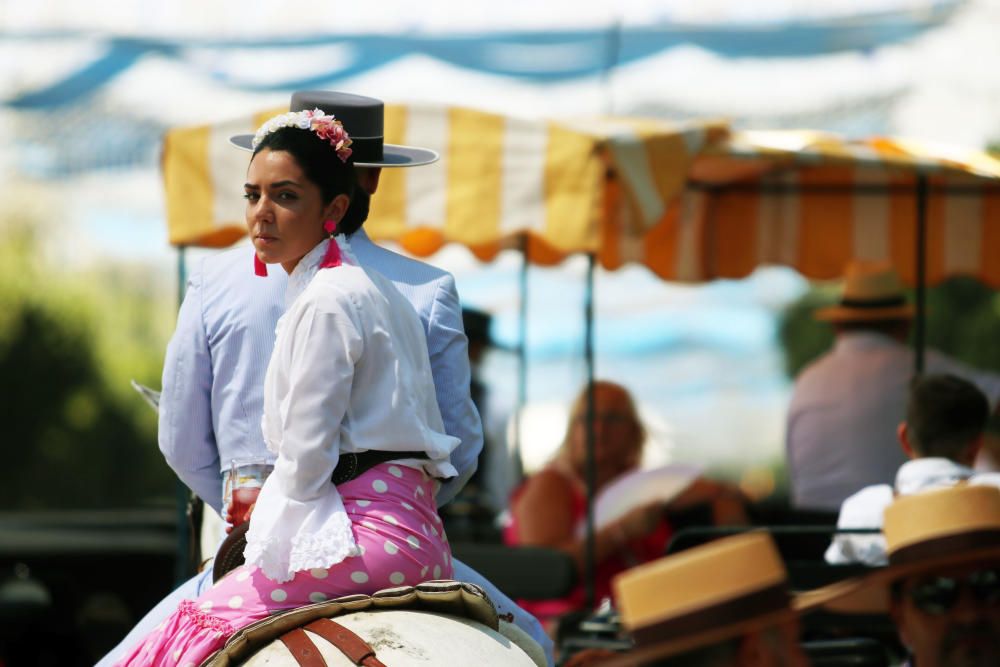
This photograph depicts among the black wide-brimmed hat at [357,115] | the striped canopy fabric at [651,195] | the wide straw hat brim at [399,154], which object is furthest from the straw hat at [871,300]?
the black wide-brimmed hat at [357,115]

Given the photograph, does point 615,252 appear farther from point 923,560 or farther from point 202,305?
point 923,560

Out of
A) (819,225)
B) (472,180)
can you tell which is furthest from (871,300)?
(472,180)

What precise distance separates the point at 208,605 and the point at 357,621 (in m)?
0.33

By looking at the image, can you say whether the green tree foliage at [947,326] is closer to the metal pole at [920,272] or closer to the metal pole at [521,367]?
the metal pole at [521,367]

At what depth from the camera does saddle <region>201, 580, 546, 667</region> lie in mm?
3031

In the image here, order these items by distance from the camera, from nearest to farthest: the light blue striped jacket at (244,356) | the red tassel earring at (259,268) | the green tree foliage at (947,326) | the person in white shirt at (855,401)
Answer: the red tassel earring at (259,268) < the light blue striped jacket at (244,356) < the person in white shirt at (855,401) < the green tree foliage at (947,326)

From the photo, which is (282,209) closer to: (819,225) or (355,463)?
(355,463)

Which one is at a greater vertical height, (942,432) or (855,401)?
(942,432)

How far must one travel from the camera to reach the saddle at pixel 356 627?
303 cm

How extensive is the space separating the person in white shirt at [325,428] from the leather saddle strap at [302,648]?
119mm

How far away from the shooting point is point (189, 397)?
3.79 m

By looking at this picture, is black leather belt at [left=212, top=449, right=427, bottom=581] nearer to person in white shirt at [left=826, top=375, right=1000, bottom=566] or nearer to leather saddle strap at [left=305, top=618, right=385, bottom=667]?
leather saddle strap at [left=305, top=618, right=385, bottom=667]

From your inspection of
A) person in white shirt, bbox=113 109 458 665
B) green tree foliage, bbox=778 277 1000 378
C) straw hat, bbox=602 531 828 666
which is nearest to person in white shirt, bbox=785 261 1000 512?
person in white shirt, bbox=113 109 458 665

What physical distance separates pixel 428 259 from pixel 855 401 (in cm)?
258
